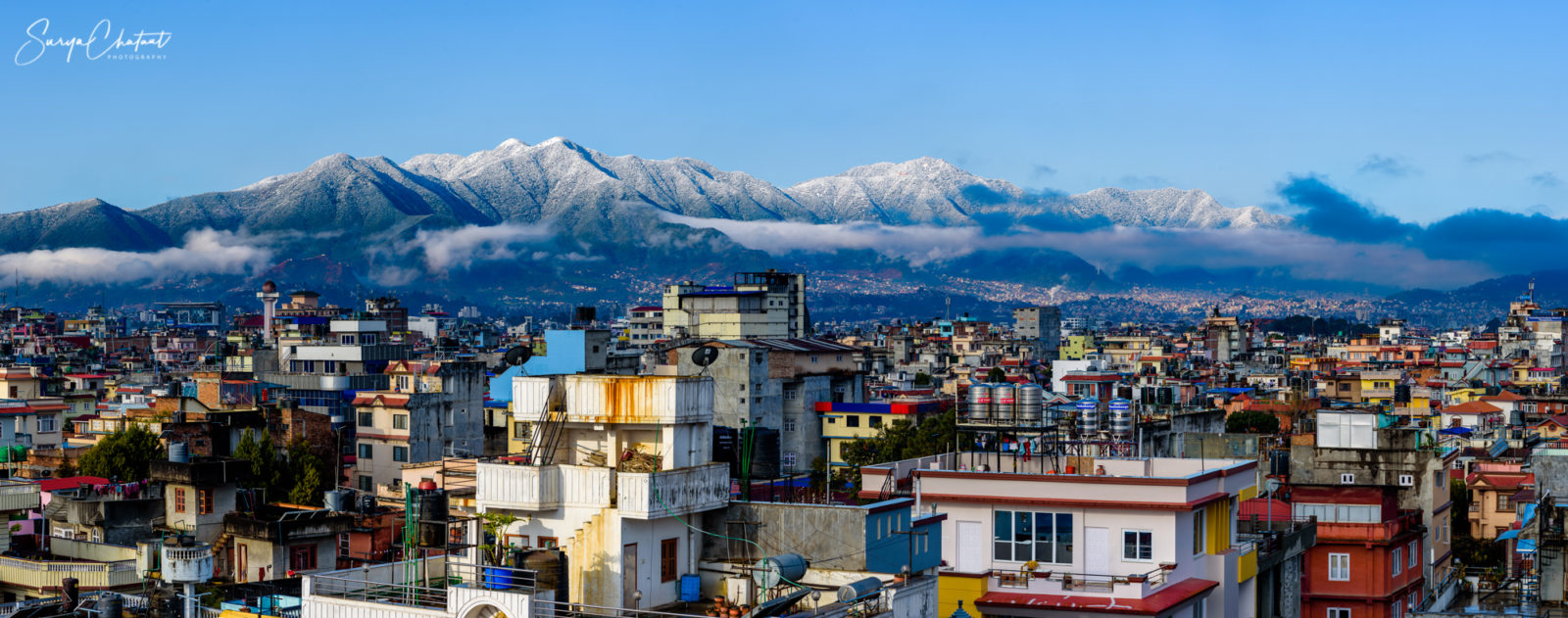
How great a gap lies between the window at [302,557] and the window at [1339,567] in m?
19.3

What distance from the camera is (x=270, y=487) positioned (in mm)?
47781

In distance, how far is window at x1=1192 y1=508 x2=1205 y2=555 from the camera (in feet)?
75.5

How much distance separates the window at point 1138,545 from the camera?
73.3ft

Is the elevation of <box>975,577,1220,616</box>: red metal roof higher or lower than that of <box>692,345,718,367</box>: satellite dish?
lower

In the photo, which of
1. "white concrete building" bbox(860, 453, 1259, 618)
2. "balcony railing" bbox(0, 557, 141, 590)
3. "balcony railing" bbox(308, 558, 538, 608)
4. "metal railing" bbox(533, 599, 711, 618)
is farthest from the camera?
"balcony railing" bbox(0, 557, 141, 590)

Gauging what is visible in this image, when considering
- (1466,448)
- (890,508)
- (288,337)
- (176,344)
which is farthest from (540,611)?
(176,344)

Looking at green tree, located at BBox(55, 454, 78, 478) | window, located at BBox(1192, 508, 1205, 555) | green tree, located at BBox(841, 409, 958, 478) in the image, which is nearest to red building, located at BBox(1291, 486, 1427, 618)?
window, located at BBox(1192, 508, 1205, 555)

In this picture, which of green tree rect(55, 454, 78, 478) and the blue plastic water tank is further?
green tree rect(55, 454, 78, 478)

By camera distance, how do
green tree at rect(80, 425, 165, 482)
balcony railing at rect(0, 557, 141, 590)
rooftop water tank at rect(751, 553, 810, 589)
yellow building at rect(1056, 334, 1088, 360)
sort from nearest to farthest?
rooftop water tank at rect(751, 553, 810, 589), balcony railing at rect(0, 557, 141, 590), green tree at rect(80, 425, 165, 482), yellow building at rect(1056, 334, 1088, 360)

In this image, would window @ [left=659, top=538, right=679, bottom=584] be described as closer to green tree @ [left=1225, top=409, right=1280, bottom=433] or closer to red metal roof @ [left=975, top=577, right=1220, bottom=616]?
red metal roof @ [left=975, top=577, right=1220, bottom=616]

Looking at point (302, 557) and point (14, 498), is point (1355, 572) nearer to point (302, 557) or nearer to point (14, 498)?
point (302, 557)

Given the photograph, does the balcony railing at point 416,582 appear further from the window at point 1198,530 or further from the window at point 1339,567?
the window at point 1339,567

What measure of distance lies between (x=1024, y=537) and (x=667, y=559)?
6565 mm

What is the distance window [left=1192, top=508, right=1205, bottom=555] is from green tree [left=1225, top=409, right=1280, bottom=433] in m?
51.1
